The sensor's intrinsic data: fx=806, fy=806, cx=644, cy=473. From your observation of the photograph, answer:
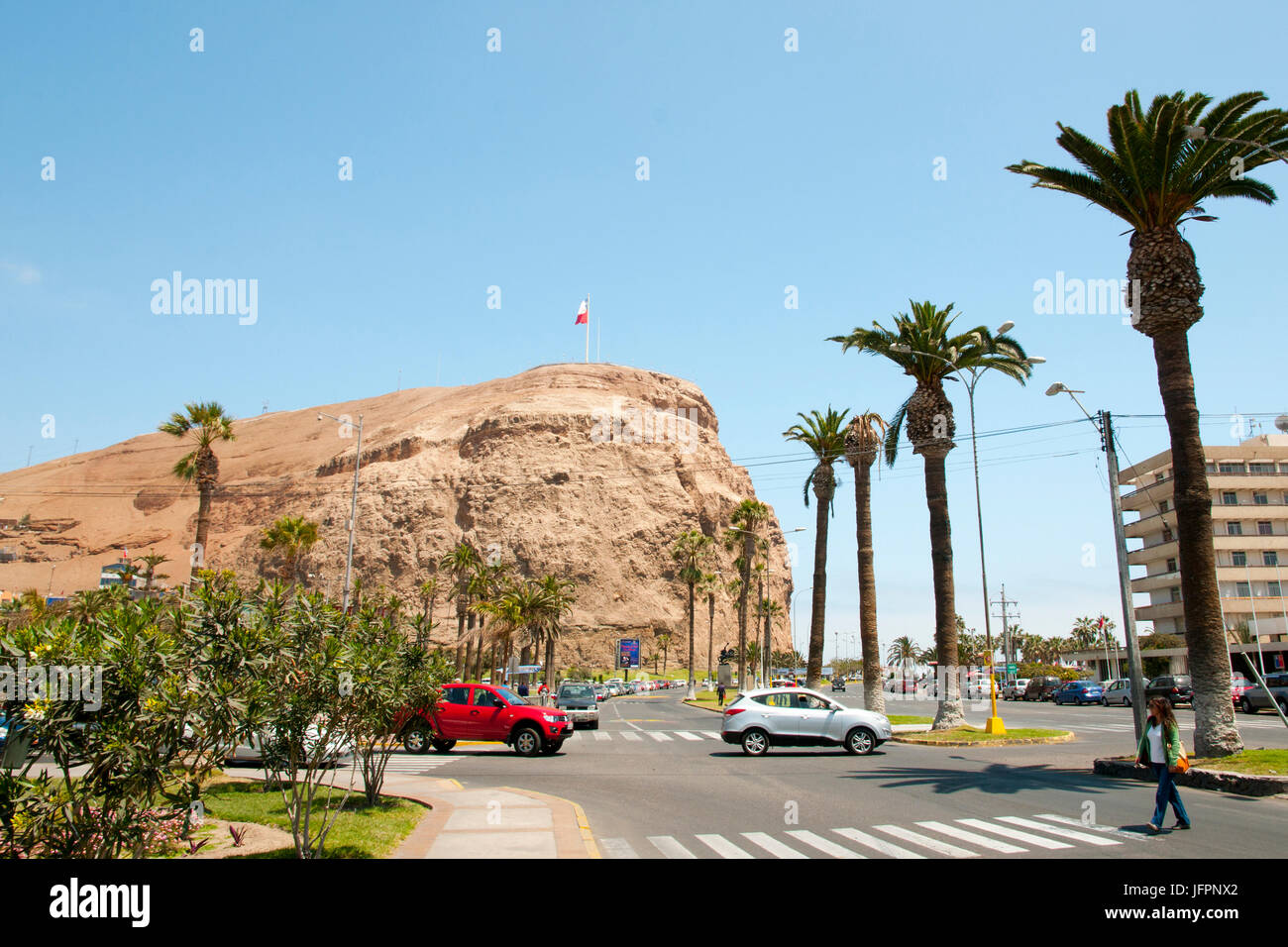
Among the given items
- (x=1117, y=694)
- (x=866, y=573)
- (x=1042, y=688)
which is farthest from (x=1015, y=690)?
(x=866, y=573)

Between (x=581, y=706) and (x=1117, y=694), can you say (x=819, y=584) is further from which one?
(x=1117, y=694)

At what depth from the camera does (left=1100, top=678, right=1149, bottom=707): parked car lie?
141ft

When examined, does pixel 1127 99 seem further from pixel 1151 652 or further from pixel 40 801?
pixel 1151 652

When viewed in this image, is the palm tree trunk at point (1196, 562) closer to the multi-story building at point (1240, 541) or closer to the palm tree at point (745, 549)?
the palm tree at point (745, 549)

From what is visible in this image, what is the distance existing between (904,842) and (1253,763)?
9.19m

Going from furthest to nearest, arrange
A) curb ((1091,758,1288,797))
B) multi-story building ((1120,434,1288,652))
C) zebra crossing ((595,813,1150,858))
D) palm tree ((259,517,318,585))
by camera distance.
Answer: multi-story building ((1120,434,1288,652)) < palm tree ((259,517,318,585)) < curb ((1091,758,1288,797)) < zebra crossing ((595,813,1150,858))

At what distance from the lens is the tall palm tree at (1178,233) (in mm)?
16172

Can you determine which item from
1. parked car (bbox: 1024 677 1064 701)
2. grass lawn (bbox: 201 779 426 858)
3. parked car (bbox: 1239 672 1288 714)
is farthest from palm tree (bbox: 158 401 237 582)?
parked car (bbox: 1024 677 1064 701)

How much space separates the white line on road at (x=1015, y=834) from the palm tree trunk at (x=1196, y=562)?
7479 millimetres

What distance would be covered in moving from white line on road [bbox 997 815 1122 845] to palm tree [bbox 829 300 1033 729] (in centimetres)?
1481

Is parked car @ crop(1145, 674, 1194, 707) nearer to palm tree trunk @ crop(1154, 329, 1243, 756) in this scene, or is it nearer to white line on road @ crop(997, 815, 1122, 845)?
palm tree trunk @ crop(1154, 329, 1243, 756)

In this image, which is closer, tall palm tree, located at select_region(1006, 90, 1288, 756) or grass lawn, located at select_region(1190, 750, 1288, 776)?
grass lawn, located at select_region(1190, 750, 1288, 776)

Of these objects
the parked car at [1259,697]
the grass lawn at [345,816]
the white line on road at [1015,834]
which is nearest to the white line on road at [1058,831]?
the white line on road at [1015,834]

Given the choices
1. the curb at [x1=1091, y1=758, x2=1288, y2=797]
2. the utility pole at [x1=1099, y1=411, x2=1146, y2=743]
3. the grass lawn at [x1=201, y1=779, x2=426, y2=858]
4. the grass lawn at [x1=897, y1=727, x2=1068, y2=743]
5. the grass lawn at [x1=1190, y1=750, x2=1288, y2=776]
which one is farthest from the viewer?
the grass lawn at [x1=897, y1=727, x2=1068, y2=743]
